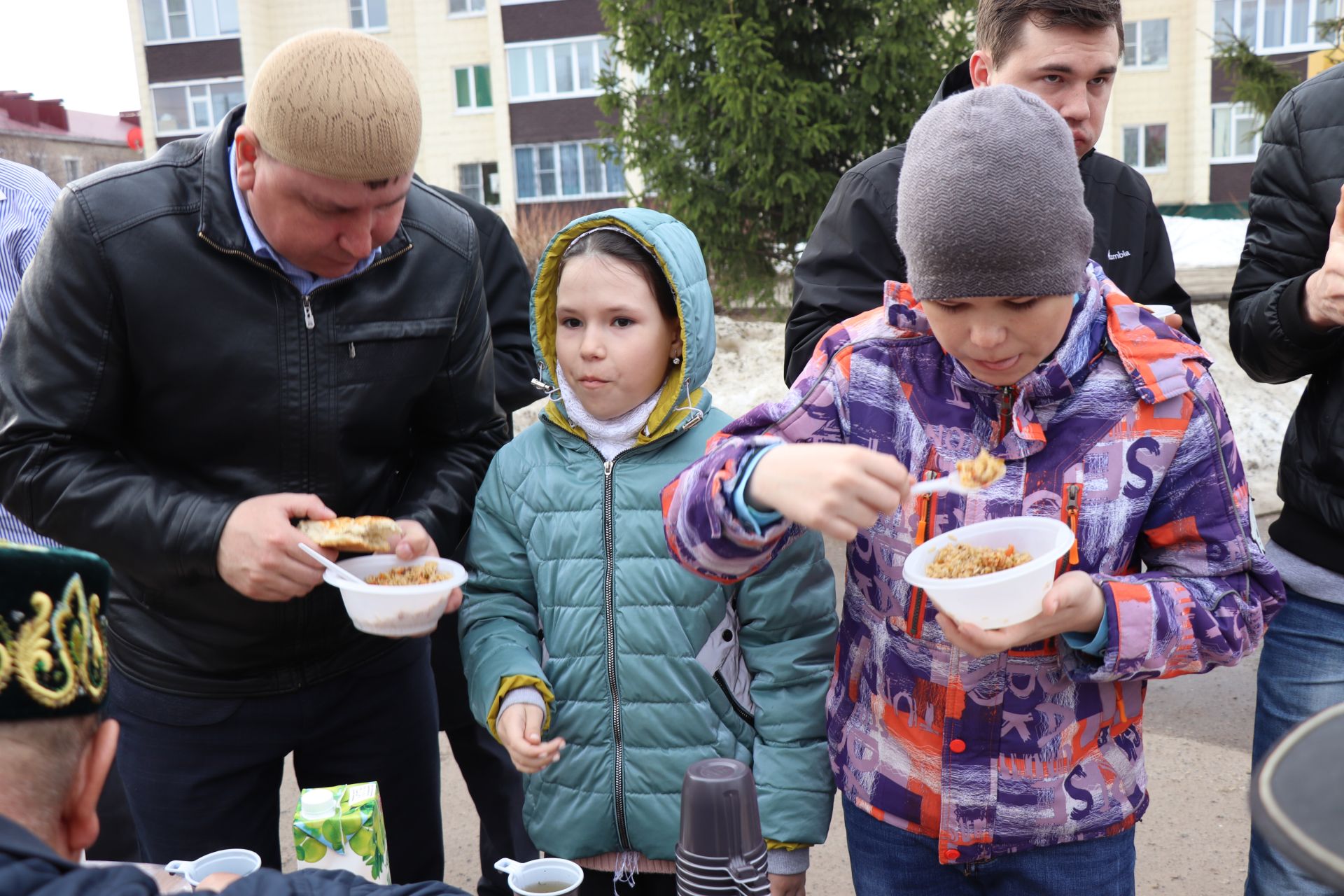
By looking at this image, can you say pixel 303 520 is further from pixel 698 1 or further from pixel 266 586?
pixel 698 1

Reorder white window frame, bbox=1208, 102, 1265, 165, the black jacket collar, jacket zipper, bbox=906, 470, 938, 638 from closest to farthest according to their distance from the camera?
the black jacket collar < jacket zipper, bbox=906, 470, 938, 638 < white window frame, bbox=1208, 102, 1265, 165

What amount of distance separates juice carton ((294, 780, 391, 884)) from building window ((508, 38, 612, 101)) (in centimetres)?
2977

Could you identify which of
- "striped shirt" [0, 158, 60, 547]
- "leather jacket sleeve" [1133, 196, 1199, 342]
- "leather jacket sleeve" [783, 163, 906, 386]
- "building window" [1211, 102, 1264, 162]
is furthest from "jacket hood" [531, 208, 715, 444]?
"building window" [1211, 102, 1264, 162]

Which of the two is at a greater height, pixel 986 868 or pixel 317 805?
pixel 317 805

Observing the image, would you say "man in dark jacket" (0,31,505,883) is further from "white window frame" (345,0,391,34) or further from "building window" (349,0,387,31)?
"building window" (349,0,387,31)

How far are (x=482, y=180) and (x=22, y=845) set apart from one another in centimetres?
3132

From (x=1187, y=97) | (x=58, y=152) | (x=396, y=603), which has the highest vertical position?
(x=58, y=152)

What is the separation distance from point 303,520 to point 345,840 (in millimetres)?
709

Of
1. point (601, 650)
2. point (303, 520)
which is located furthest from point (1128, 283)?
point (303, 520)

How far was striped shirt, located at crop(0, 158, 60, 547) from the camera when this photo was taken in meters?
3.45

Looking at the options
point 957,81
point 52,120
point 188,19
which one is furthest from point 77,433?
point 52,120

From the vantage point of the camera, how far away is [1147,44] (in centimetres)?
2733

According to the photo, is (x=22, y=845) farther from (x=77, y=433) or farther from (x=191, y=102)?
(x=191, y=102)

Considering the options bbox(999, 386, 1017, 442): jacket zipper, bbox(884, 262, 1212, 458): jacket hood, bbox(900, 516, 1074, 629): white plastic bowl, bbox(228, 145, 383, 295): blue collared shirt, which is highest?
bbox(228, 145, 383, 295): blue collared shirt
